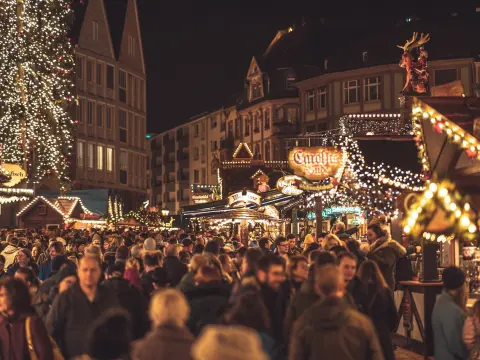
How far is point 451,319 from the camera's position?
956cm

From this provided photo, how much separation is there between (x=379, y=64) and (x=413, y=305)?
50811 millimetres

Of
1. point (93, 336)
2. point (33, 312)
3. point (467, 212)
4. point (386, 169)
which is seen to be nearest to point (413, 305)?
point (467, 212)

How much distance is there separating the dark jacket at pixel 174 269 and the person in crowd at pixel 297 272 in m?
1.47

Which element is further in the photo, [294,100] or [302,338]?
[294,100]

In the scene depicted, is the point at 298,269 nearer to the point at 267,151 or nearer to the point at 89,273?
the point at 89,273

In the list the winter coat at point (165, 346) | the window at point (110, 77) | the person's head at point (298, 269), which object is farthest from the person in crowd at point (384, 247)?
the window at point (110, 77)

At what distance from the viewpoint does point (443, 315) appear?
9.64 meters

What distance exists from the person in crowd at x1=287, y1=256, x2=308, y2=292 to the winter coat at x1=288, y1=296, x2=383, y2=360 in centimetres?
368

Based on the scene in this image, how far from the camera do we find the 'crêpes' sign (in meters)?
24.6

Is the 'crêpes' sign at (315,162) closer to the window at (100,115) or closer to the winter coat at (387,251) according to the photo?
the winter coat at (387,251)

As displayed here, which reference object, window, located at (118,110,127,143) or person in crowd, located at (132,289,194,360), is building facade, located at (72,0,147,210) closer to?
window, located at (118,110,127,143)

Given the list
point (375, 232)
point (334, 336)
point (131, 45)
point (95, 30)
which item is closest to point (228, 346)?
point (334, 336)

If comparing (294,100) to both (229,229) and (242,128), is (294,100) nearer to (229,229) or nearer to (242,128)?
(242,128)

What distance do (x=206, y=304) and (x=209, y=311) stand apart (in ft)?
0.22
